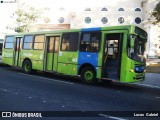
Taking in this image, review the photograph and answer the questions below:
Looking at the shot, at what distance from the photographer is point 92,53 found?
1471 centimetres

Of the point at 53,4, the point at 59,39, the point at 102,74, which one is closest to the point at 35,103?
the point at 102,74

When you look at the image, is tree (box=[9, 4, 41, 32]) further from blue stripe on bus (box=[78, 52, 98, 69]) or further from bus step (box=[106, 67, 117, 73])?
bus step (box=[106, 67, 117, 73])

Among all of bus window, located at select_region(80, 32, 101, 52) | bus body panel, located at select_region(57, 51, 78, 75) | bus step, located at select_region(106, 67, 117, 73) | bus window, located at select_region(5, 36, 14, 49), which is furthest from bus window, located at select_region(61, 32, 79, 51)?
bus window, located at select_region(5, 36, 14, 49)

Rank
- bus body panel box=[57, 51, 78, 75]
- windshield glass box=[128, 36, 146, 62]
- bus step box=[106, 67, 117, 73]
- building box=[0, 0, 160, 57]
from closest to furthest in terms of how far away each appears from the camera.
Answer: windshield glass box=[128, 36, 146, 62]
bus step box=[106, 67, 117, 73]
bus body panel box=[57, 51, 78, 75]
building box=[0, 0, 160, 57]

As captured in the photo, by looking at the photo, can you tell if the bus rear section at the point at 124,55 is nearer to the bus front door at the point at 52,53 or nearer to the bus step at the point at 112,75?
the bus step at the point at 112,75

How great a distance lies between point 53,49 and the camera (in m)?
17.1

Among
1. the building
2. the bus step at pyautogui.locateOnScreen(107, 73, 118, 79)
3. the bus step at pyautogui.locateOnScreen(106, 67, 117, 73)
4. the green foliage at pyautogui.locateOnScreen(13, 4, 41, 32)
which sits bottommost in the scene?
the bus step at pyautogui.locateOnScreen(107, 73, 118, 79)

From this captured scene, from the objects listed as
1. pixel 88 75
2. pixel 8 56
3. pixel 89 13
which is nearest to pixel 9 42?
pixel 8 56

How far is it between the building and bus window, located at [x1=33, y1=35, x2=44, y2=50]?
41650mm

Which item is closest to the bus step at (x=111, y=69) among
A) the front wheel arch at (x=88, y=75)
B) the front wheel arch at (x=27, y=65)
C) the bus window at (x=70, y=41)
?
the front wheel arch at (x=88, y=75)

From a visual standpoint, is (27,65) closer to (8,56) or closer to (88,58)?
(8,56)

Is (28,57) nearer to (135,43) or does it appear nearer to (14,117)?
(135,43)

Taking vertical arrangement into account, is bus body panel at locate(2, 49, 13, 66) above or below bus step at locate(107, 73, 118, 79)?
above

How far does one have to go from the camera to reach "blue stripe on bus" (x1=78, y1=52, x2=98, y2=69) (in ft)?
47.7
